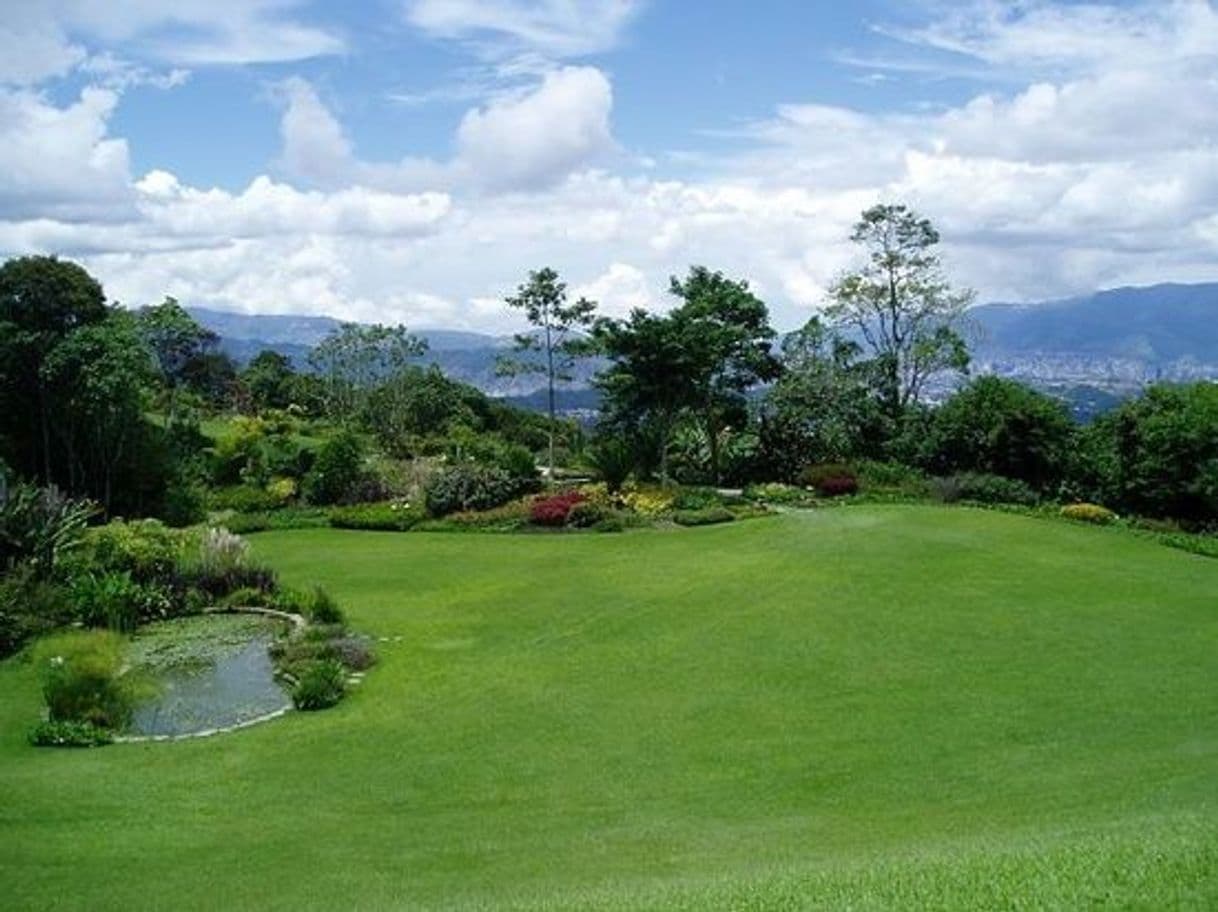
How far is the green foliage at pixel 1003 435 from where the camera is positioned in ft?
88.9

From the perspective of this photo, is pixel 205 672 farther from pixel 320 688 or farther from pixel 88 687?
pixel 320 688

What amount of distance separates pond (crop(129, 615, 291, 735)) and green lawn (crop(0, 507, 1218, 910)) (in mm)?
966

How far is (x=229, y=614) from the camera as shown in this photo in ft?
58.6

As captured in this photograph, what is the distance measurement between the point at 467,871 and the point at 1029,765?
494 centimetres

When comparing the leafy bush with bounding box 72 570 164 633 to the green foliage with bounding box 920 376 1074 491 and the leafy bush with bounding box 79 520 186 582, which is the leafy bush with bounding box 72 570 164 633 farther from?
the green foliage with bounding box 920 376 1074 491

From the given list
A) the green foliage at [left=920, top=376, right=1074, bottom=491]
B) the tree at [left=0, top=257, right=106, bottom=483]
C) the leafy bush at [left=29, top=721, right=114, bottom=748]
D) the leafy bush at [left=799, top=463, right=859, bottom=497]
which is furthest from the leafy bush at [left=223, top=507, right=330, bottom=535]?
the leafy bush at [left=29, top=721, right=114, bottom=748]

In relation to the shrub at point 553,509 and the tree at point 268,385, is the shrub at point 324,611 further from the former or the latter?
the tree at point 268,385

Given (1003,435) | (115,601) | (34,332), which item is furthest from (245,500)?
(1003,435)

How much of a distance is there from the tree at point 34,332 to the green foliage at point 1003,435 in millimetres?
20347

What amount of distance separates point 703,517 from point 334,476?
10493mm

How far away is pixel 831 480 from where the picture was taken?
91.7 ft

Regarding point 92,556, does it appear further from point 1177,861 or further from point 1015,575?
point 1177,861

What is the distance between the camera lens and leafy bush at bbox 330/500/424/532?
26406mm

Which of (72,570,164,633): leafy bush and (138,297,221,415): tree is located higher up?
(138,297,221,415): tree
